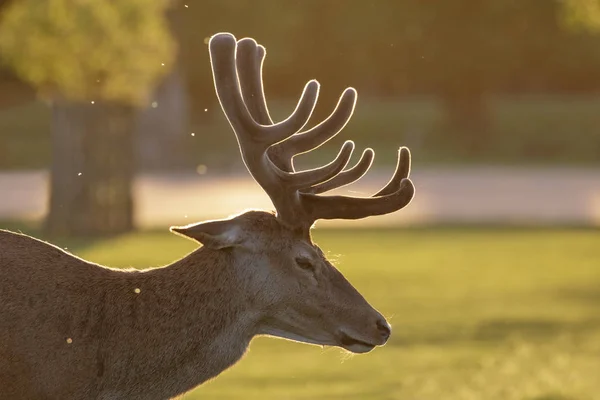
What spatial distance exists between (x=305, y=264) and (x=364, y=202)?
16.8 inches

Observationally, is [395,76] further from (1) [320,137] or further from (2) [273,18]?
(1) [320,137]

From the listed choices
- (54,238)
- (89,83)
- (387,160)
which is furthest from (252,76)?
(387,160)

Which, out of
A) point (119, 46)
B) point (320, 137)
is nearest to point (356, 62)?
point (119, 46)

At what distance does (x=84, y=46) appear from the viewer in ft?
84.7

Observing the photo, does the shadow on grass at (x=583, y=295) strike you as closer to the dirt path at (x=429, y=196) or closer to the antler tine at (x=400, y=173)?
the dirt path at (x=429, y=196)

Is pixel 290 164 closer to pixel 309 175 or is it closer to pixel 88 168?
pixel 309 175

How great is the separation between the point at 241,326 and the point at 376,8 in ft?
129

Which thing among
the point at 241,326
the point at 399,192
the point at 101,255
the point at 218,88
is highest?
the point at 218,88

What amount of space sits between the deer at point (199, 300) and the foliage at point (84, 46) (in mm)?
17727

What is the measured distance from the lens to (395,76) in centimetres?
5225

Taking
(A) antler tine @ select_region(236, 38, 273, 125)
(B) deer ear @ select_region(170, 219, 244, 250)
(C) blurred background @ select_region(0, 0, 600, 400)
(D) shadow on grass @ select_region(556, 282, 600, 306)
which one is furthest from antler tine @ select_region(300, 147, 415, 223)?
(D) shadow on grass @ select_region(556, 282, 600, 306)

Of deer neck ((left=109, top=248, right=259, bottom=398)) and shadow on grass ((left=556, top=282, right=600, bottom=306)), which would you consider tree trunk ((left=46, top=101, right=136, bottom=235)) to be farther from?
deer neck ((left=109, top=248, right=259, bottom=398))

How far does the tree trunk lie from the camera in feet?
70.3

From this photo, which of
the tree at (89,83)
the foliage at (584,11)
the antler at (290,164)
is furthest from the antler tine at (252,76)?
the tree at (89,83)
